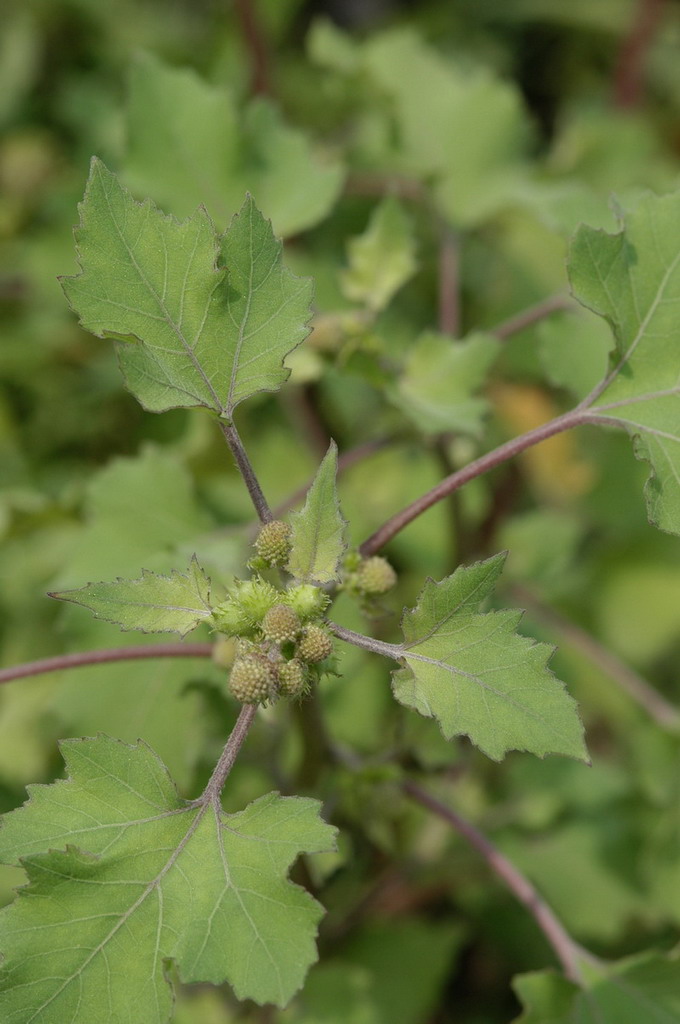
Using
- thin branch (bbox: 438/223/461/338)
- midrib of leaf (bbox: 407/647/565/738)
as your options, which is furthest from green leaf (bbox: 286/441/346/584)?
thin branch (bbox: 438/223/461/338)

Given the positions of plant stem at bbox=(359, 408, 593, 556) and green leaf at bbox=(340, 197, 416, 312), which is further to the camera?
green leaf at bbox=(340, 197, 416, 312)

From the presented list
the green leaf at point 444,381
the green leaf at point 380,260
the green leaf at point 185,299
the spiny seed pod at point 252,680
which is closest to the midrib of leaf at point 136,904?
the spiny seed pod at point 252,680

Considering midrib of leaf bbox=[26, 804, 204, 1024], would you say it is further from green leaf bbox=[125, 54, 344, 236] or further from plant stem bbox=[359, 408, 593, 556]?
green leaf bbox=[125, 54, 344, 236]

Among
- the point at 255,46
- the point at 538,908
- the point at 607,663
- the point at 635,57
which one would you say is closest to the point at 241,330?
the point at 538,908

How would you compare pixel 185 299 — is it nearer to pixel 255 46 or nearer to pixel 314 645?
pixel 314 645

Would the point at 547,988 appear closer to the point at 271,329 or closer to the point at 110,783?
the point at 110,783

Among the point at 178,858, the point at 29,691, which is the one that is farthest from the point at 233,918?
the point at 29,691

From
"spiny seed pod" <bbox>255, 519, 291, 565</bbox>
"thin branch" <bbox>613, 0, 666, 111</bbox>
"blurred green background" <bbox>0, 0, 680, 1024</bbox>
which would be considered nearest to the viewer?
"spiny seed pod" <bbox>255, 519, 291, 565</bbox>
